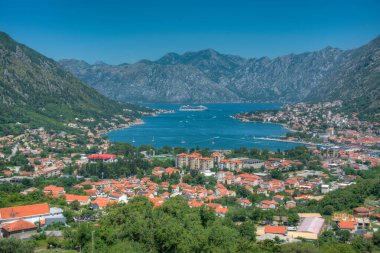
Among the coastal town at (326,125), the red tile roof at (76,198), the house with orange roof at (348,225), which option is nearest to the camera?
the house with orange roof at (348,225)

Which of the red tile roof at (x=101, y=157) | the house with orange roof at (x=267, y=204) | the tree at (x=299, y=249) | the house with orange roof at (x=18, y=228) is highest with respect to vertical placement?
the tree at (x=299, y=249)

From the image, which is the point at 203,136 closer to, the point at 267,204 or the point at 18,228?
the point at 267,204

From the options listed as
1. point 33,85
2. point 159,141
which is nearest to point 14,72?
point 33,85

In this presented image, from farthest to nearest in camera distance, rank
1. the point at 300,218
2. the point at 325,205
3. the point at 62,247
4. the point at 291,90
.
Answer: the point at 291,90
the point at 325,205
the point at 300,218
the point at 62,247

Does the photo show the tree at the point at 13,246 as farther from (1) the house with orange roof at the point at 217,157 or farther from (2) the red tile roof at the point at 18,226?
(1) the house with orange roof at the point at 217,157

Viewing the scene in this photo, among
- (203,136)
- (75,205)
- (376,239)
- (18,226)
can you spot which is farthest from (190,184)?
(203,136)

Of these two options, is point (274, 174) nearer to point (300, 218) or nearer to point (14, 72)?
point (300, 218)

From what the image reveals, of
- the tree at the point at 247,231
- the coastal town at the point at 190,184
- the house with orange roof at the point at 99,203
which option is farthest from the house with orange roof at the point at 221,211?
the house with orange roof at the point at 99,203
